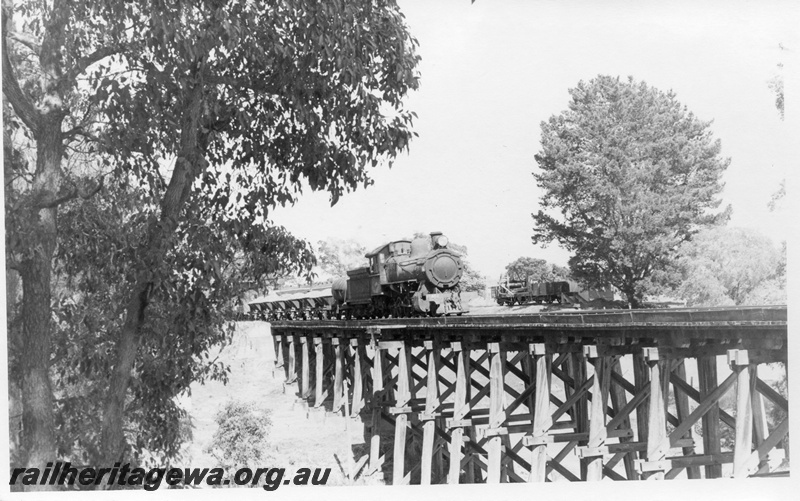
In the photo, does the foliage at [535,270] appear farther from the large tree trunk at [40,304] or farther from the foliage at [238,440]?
the large tree trunk at [40,304]

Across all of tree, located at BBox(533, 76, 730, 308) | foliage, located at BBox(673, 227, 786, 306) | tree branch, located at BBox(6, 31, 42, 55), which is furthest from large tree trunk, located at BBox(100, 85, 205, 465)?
foliage, located at BBox(673, 227, 786, 306)

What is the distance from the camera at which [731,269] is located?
1193 centimetres

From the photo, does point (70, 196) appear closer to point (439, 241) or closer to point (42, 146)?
point (42, 146)

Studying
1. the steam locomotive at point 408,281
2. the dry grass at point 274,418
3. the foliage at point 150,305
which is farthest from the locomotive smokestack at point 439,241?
the foliage at point 150,305

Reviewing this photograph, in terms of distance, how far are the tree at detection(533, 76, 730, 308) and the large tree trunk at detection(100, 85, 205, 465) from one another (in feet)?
18.0

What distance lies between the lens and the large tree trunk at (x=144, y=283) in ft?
29.0

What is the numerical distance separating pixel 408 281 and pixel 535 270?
3366mm

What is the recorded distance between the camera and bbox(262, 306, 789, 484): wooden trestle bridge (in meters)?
7.78

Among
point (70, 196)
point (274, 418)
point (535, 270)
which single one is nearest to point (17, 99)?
point (70, 196)

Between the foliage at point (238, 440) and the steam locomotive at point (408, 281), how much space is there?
181 inches

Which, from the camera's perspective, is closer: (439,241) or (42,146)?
(42,146)

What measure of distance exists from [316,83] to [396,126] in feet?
3.52

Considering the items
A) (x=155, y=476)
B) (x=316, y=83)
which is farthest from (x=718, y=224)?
(x=155, y=476)

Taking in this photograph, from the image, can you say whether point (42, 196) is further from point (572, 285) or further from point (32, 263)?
point (572, 285)
